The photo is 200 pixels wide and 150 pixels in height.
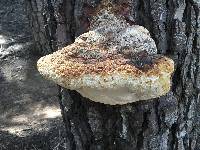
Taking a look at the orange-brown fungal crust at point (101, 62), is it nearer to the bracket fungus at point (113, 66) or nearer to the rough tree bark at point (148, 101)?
the bracket fungus at point (113, 66)

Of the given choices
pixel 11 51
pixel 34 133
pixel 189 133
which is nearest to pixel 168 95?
pixel 189 133

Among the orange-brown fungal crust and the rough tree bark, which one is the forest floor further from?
the orange-brown fungal crust

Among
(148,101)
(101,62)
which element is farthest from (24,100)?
(101,62)

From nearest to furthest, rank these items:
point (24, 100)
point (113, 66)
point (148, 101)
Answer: point (113, 66)
point (148, 101)
point (24, 100)

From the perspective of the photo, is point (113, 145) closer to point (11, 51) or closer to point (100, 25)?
point (100, 25)

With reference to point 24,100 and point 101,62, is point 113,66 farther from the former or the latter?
point 24,100

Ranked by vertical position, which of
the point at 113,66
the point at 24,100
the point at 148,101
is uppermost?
the point at 113,66
